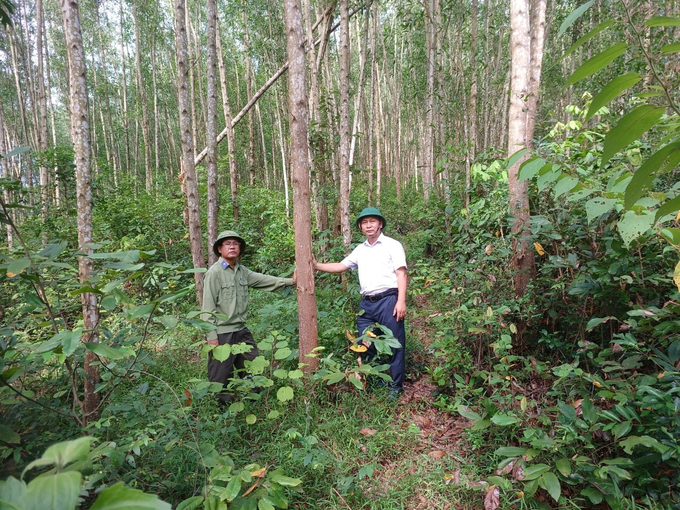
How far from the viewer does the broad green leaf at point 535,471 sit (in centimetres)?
184

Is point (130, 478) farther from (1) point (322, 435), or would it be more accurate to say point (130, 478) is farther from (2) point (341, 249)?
(2) point (341, 249)

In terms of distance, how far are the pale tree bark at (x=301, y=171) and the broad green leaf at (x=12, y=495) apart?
2153 mm

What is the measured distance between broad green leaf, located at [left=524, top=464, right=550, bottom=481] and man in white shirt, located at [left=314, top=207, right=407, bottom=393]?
1.46m

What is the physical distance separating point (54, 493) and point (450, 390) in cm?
318

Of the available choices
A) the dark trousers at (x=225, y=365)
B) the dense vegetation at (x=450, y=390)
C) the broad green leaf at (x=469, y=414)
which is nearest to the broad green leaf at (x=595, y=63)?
the dense vegetation at (x=450, y=390)

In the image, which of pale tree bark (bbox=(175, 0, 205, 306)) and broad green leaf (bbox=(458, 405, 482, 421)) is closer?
broad green leaf (bbox=(458, 405, 482, 421))

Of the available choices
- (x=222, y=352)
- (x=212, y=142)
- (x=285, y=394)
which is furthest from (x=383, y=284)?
(x=212, y=142)

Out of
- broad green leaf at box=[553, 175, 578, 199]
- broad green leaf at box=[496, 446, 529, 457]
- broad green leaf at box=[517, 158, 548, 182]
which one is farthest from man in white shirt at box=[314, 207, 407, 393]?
broad green leaf at box=[517, 158, 548, 182]

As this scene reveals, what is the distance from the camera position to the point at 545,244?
10.8ft

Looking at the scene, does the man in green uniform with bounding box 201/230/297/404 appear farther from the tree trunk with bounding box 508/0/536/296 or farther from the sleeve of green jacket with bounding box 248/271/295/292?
the tree trunk with bounding box 508/0/536/296

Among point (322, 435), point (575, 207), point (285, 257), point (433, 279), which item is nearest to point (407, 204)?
point (285, 257)

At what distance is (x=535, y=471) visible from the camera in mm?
1852

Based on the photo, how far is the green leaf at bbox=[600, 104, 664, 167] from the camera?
1.72 feet

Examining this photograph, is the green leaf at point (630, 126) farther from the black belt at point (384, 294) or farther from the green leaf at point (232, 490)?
the black belt at point (384, 294)
